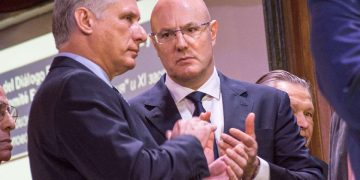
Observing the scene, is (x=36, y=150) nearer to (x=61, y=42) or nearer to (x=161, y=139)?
(x=61, y=42)

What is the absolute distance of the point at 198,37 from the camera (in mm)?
2785

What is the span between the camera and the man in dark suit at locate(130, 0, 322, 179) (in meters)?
2.62

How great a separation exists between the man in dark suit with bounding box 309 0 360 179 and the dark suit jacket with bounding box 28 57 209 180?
32.5 inches

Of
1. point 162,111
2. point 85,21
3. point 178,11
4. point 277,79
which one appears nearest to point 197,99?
point 162,111

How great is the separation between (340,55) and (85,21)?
1154 millimetres

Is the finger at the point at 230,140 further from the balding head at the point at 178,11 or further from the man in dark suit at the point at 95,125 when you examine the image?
the balding head at the point at 178,11

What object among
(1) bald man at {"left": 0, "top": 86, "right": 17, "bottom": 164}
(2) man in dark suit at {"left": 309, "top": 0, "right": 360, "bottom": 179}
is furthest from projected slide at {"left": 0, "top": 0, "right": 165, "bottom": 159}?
(2) man in dark suit at {"left": 309, "top": 0, "right": 360, "bottom": 179}

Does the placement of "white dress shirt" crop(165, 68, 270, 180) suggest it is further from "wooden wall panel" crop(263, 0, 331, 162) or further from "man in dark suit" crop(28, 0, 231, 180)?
"wooden wall panel" crop(263, 0, 331, 162)

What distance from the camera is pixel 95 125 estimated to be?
1.95m

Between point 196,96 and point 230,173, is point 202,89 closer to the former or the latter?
point 196,96

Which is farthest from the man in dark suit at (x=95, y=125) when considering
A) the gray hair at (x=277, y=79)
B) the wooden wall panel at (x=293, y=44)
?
the wooden wall panel at (x=293, y=44)

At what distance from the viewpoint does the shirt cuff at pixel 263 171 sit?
8.00 ft

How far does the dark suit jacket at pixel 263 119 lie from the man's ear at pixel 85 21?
553 mm

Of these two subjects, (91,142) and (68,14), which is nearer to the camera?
(91,142)
